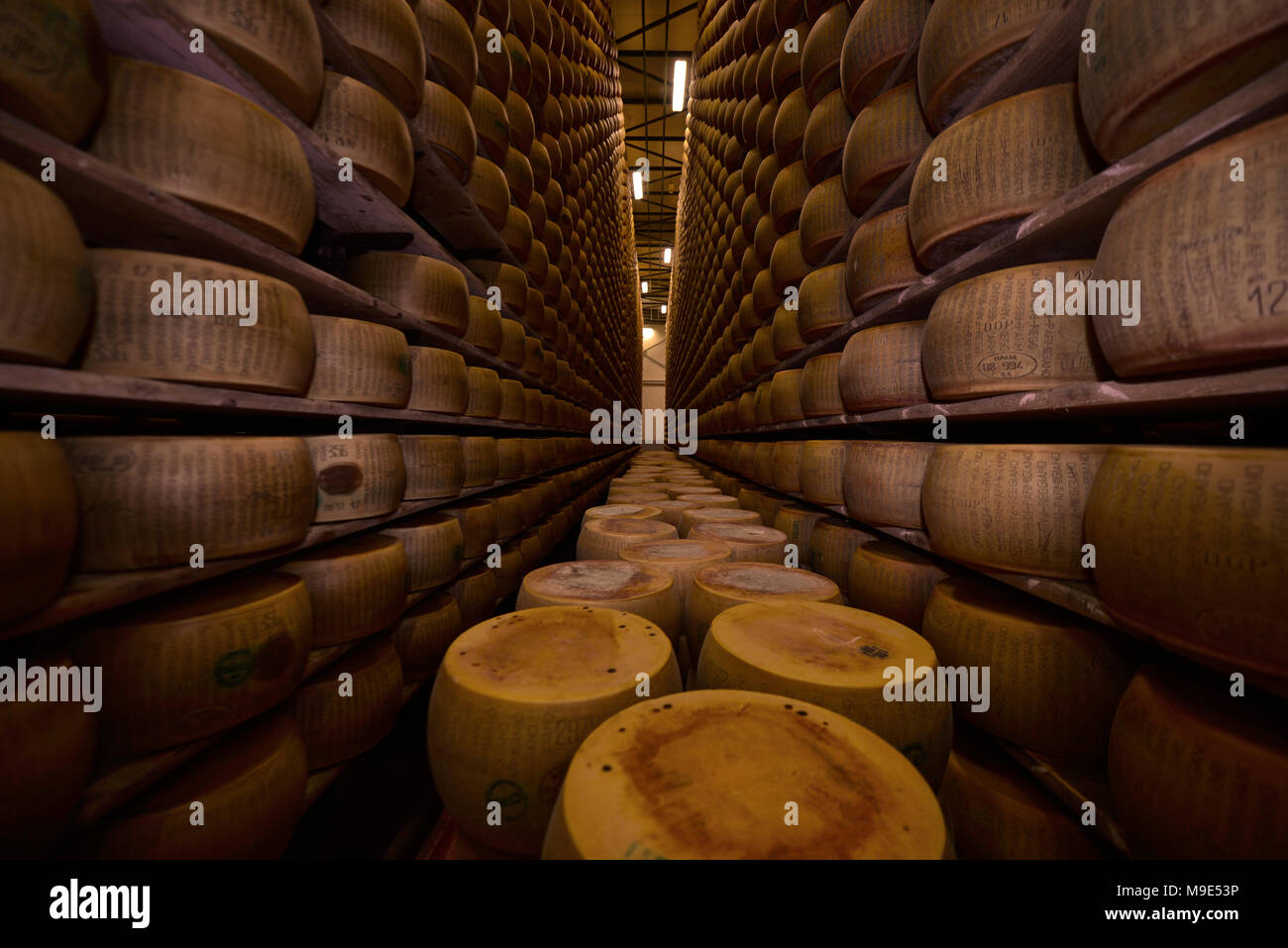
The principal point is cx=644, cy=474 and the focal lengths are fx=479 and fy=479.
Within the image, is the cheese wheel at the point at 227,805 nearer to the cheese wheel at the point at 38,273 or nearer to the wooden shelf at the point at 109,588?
the wooden shelf at the point at 109,588

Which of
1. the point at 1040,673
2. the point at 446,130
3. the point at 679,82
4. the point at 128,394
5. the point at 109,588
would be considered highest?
the point at 679,82

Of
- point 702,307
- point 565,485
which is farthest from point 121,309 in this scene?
point 702,307

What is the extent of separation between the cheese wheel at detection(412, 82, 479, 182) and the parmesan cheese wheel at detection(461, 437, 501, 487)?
1.24 m

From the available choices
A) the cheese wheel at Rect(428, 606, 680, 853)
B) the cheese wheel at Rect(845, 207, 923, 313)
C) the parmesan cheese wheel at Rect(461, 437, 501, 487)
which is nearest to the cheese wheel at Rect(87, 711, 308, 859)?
the cheese wheel at Rect(428, 606, 680, 853)

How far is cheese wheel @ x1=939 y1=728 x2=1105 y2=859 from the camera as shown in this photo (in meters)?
0.93

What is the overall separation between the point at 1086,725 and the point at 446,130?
2.84m

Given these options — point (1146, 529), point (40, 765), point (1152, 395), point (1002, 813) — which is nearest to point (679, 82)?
point (1152, 395)

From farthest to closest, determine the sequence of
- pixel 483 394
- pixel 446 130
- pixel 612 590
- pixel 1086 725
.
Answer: pixel 483 394 → pixel 446 130 → pixel 612 590 → pixel 1086 725

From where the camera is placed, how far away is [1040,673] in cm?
97

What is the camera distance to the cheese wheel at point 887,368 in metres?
1.55

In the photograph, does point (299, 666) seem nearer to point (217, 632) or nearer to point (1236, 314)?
point (217, 632)

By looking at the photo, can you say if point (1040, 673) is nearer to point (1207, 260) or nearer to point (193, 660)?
point (1207, 260)

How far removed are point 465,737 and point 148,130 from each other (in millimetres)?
1315

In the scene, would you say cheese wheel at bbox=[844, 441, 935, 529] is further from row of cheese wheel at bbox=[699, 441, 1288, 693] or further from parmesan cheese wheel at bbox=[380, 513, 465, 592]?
parmesan cheese wheel at bbox=[380, 513, 465, 592]
